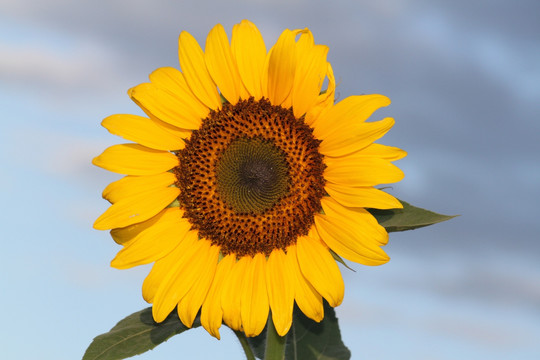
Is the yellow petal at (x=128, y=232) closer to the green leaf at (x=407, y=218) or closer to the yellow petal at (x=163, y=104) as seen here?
the yellow petal at (x=163, y=104)

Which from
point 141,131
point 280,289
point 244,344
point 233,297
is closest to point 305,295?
point 280,289

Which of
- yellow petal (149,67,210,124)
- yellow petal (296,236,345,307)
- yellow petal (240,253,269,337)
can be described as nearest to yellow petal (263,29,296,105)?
yellow petal (149,67,210,124)

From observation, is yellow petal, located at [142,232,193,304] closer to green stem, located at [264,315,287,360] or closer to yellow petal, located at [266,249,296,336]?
yellow petal, located at [266,249,296,336]

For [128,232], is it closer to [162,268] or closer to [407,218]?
[162,268]

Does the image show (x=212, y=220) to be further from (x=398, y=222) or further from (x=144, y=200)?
(x=398, y=222)

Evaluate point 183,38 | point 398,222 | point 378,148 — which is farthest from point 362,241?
point 183,38

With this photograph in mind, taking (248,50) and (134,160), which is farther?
(134,160)
